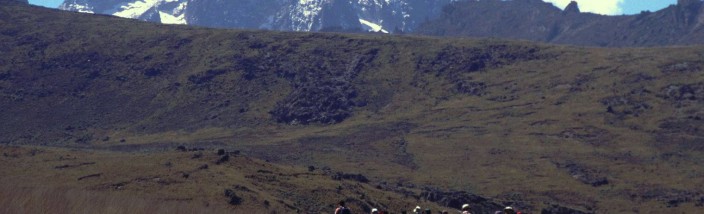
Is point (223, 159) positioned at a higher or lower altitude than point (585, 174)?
higher

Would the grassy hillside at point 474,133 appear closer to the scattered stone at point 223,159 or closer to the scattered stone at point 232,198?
the scattered stone at point 223,159

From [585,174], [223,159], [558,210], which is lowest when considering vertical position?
[585,174]

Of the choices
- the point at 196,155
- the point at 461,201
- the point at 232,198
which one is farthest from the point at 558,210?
the point at 232,198

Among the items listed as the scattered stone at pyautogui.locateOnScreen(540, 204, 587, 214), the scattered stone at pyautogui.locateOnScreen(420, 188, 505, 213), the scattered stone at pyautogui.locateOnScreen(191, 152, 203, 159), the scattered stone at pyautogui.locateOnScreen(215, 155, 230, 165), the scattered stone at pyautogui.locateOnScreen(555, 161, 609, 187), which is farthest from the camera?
the scattered stone at pyautogui.locateOnScreen(555, 161, 609, 187)

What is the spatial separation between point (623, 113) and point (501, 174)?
40696mm

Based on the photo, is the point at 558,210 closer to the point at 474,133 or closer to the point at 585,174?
the point at 585,174

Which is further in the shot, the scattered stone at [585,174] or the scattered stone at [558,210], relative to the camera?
the scattered stone at [585,174]

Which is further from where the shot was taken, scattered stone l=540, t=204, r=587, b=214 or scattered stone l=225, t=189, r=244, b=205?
scattered stone l=540, t=204, r=587, b=214

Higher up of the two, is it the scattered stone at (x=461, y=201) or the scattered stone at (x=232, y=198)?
the scattered stone at (x=232, y=198)

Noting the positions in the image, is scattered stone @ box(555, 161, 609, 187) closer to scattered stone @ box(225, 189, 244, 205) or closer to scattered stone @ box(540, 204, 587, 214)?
scattered stone @ box(540, 204, 587, 214)

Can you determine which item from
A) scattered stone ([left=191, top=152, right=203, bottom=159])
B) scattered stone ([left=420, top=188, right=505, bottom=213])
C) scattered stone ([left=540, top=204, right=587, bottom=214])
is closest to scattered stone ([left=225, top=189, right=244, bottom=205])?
scattered stone ([left=191, top=152, right=203, bottom=159])

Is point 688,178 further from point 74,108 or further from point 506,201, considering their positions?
point 74,108

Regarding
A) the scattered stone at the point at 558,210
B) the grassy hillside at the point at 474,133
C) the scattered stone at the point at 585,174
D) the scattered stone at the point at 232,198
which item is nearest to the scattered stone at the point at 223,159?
the scattered stone at the point at 232,198

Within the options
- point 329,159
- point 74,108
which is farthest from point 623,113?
point 74,108
